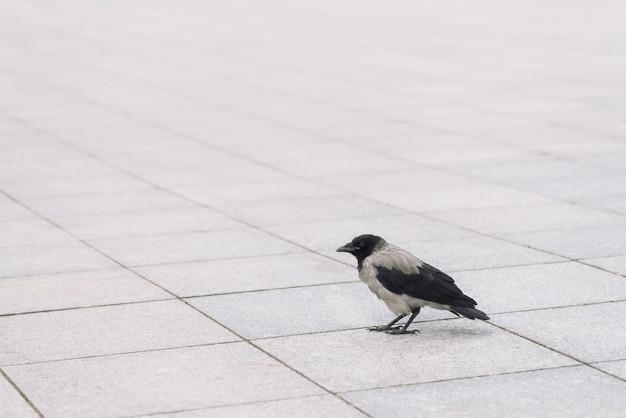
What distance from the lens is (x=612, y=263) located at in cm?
1041

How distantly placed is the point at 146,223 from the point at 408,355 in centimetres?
510

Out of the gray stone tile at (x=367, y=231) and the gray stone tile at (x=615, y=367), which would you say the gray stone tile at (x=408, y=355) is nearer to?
the gray stone tile at (x=615, y=367)

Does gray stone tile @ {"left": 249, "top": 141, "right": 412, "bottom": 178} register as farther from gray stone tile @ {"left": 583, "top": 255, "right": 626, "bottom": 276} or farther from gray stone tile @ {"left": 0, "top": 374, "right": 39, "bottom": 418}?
gray stone tile @ {"left": 0, "top": 374, "right": 39, "bottom": 418}

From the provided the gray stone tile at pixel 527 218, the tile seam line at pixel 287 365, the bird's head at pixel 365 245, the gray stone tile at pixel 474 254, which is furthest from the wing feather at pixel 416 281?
the gray stone tile at pixel 527 218

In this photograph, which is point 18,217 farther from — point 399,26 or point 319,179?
point 399,26

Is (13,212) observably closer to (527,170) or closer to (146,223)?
(146,223)

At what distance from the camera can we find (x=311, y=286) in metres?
9.84

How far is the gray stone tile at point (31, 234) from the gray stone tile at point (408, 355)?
13.5ft

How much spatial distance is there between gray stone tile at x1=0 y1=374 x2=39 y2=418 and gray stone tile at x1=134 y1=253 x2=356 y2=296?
2.48 meters

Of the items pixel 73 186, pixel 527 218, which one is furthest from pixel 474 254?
pixel 73 186

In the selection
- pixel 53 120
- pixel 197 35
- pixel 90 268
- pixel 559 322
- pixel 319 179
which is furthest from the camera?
pixel 197 35

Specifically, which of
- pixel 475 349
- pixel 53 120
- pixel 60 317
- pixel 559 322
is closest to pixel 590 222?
pixel 559 322

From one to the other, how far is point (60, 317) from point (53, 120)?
1094cm

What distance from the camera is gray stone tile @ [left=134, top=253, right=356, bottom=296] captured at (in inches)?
388
